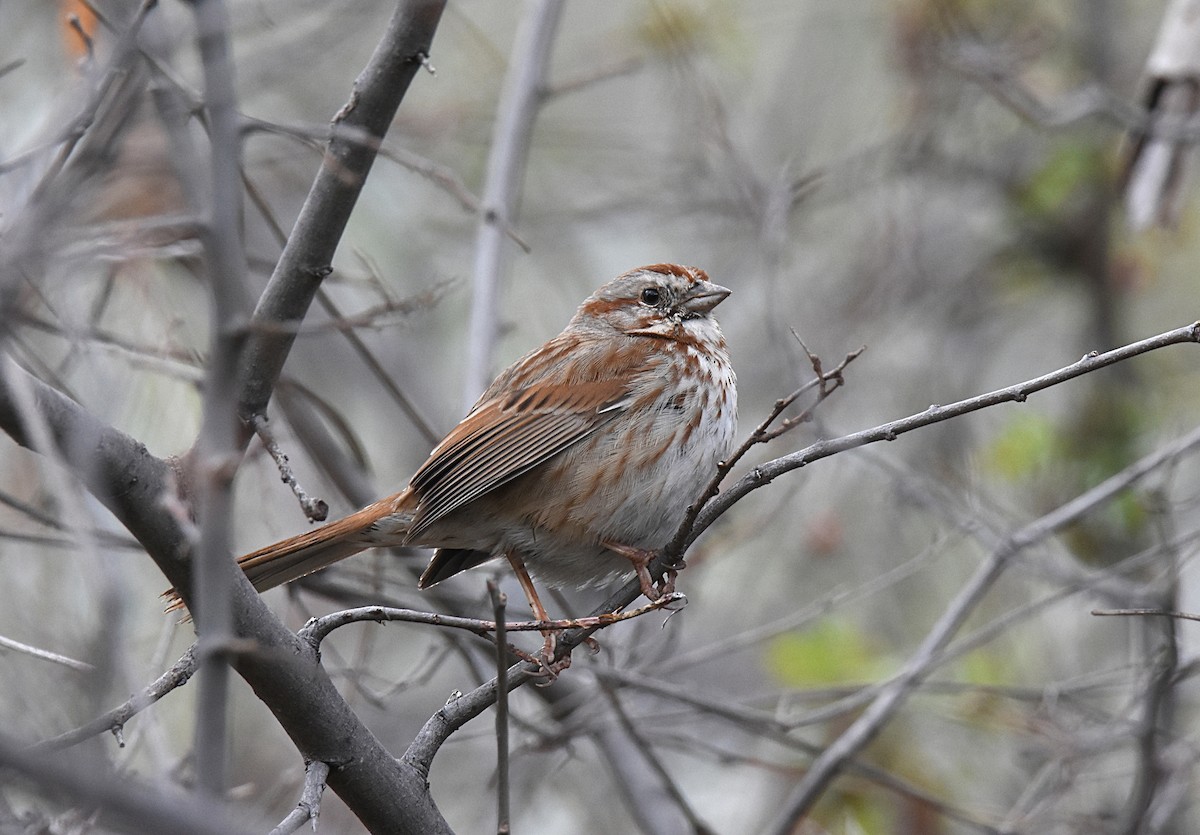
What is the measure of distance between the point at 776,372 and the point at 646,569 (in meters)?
4.28

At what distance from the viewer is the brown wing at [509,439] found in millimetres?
4105

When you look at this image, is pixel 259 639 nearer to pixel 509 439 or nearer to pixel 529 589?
pixel 529 589

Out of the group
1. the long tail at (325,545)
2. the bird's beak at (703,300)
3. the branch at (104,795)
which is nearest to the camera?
the branch at (104,795)

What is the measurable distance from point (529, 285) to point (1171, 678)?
6.09 metres

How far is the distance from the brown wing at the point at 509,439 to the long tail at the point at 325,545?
107 mm

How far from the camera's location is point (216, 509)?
1.61 meters

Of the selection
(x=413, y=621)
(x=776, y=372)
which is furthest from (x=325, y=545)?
(x=776, y=372)

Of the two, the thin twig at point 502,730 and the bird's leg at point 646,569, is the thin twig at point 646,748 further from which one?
the thin twig at point 502,730

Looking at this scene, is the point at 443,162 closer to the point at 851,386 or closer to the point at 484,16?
the point at 484,16

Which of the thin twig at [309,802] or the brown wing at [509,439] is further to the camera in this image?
the brown wing at [509,439]

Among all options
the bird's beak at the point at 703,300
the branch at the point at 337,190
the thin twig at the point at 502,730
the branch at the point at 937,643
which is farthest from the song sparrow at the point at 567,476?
the thin twig at the point at 502,730

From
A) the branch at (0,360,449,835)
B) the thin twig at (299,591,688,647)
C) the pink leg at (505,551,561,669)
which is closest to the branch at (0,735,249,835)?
the branch at (0,360,449,835)

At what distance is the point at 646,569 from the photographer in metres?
3.68

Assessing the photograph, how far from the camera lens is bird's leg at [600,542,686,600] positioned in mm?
3547
